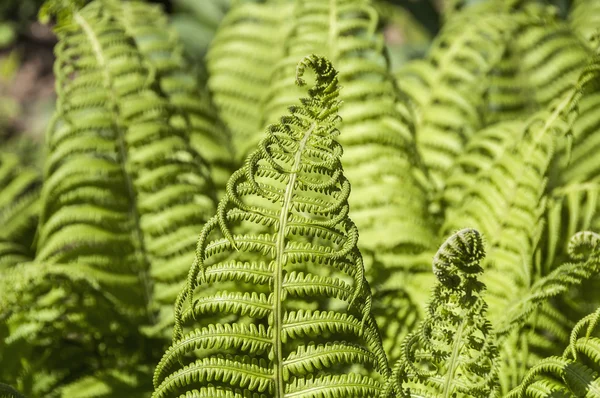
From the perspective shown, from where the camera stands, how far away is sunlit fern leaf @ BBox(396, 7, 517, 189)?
1.50 meters

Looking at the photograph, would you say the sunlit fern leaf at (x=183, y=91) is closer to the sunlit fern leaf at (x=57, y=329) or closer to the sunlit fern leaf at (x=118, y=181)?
the sunlit fern leaf at (x=118, y=181)

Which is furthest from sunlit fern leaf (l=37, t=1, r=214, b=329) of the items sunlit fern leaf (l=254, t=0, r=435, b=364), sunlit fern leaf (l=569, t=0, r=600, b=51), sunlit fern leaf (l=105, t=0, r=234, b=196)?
sunlit fern leaf (l=569, t=0, r=600, b=51)

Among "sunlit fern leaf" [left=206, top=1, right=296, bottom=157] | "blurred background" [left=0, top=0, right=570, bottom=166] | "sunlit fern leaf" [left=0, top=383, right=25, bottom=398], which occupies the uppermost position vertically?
"sunlit fern leaf" [left=0, top=383, right=25, bottom=398]

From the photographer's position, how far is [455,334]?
29.1 inches

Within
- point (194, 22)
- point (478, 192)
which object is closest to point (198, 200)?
point (478, 192)

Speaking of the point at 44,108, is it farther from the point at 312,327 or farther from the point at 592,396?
the point at 592,396

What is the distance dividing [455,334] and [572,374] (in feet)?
0.43

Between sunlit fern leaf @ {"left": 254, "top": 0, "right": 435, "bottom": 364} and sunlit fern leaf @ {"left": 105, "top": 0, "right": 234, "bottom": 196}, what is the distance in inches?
7.0

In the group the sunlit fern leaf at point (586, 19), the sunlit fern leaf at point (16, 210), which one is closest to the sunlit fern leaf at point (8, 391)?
the sunlit fern leaf at point (16, 210)

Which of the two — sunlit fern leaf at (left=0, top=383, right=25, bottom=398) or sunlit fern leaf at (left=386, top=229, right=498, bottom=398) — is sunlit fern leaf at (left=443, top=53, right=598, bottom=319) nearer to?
sunlit fern leaf at (left=386, top=229, right=498, bottom=398)

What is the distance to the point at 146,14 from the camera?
1.71m

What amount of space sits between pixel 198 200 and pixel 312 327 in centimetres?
65

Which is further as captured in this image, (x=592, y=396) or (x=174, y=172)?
(x=174, y=172)

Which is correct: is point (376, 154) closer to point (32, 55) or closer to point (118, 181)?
point (118, 181)
